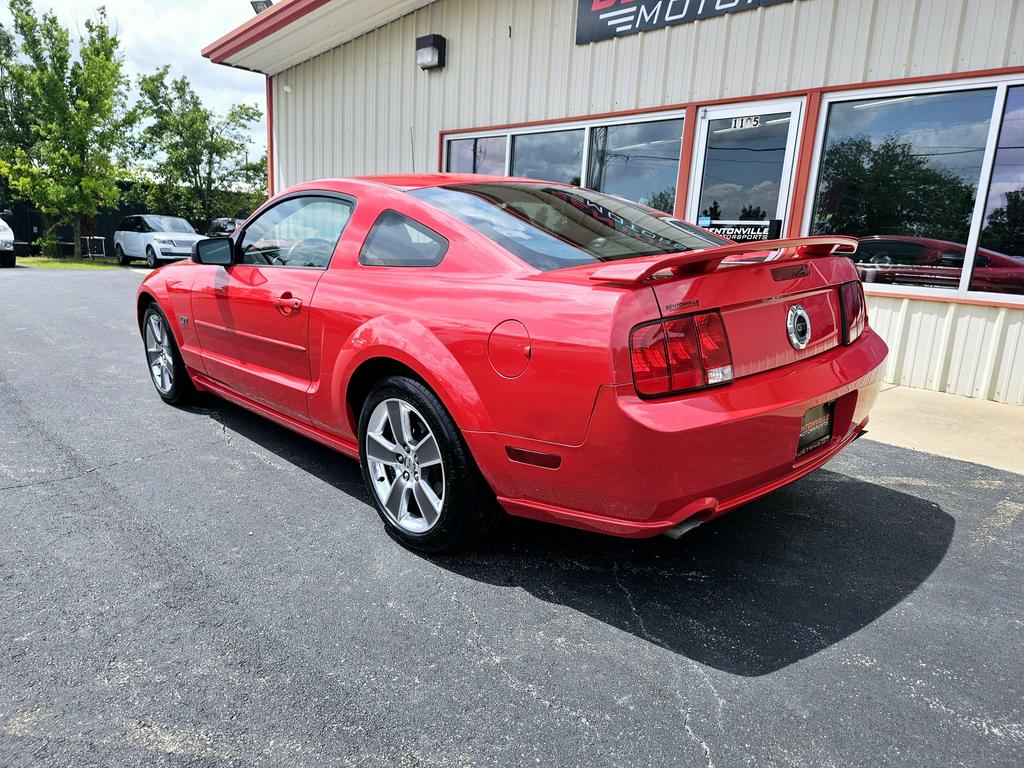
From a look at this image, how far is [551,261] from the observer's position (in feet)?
7.97

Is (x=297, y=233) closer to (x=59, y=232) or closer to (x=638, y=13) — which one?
(x=638, y=13)

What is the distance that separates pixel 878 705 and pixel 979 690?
13.7 inches

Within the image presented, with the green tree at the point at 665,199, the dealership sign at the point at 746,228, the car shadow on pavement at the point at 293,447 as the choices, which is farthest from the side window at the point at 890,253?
the car shadow on pavement at the point at 293,447

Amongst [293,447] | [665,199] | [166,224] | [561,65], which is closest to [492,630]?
[293,447]

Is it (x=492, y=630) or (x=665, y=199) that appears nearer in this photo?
(x=492, y=630)

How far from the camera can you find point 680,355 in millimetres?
2074

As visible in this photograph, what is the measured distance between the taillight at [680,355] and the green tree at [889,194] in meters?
4.37

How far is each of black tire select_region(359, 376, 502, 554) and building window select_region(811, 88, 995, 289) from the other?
472 centimetres

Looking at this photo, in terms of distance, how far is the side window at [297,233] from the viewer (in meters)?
3.23

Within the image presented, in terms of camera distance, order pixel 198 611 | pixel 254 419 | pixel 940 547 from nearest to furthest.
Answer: pixel 198 611, pixel 940 547, pixel 254 419

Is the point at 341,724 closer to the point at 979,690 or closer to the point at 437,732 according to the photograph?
the point at 437,732

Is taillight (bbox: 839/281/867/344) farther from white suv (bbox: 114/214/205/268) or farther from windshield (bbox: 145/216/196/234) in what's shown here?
windshield (bbox: 145/216/196/234)

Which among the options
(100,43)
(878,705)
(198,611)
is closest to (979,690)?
(878,705)

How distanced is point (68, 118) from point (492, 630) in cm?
2292
